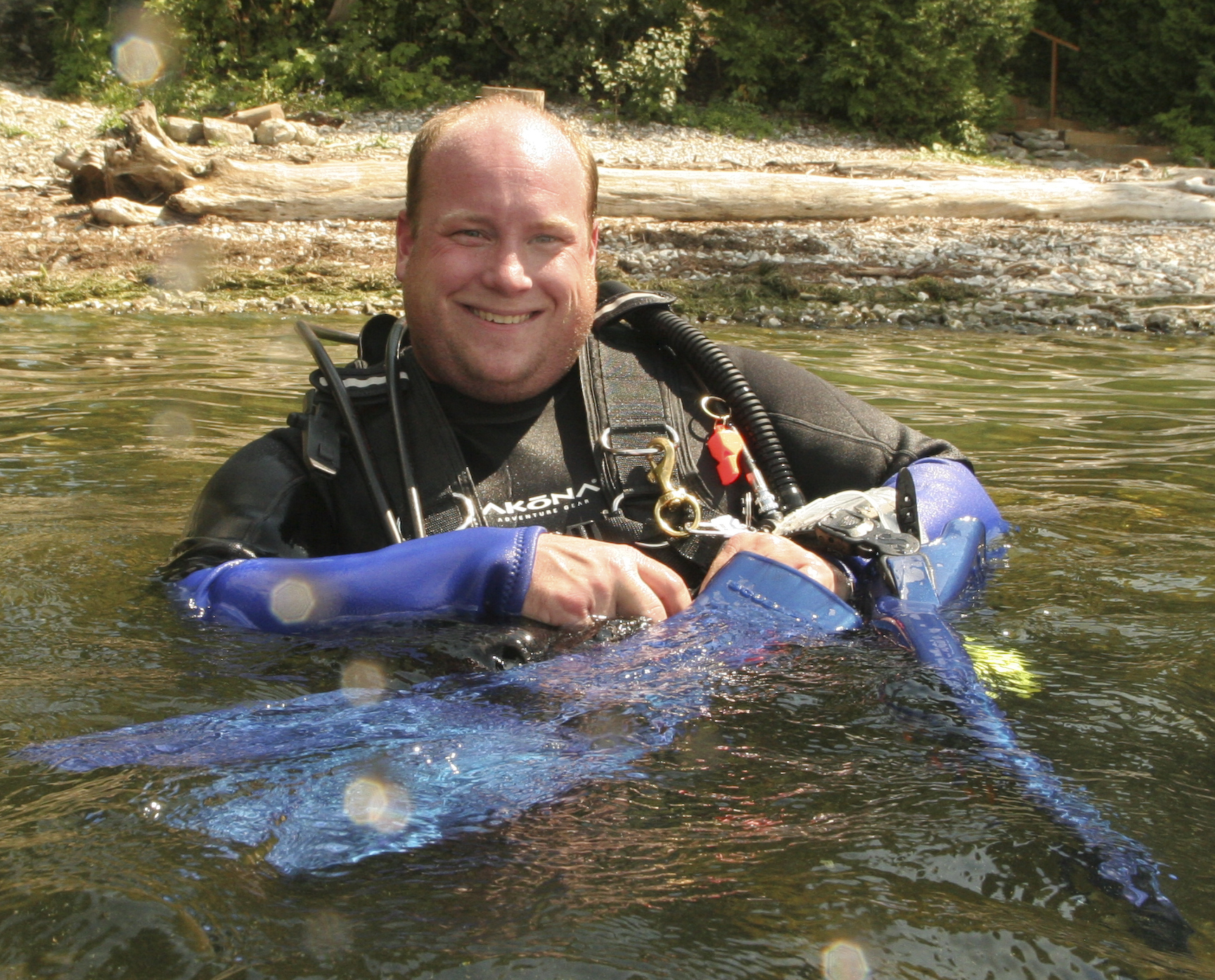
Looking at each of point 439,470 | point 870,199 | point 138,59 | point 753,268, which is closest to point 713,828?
point 439,470

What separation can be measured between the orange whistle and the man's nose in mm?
560

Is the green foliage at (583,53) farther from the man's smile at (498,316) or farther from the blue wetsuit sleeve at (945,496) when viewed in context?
the man's smile at (498,316)

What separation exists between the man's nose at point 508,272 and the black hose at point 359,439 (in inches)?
15.5

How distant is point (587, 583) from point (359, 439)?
647 mm

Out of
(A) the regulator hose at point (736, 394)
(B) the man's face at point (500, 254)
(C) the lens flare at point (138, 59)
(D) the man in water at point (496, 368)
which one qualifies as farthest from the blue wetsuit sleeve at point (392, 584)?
(C) the lens flare at point (138, 59)

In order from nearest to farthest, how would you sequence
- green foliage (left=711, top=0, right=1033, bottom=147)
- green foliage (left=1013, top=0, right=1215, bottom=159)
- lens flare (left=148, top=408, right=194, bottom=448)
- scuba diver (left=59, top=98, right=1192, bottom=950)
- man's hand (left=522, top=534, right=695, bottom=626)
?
scuba diver (left=59, top=98, right=1192, bottom=950)
man's hand (left=522, top=534, right=695, bottom=626)
lens flare (left=148, top=408, right=194, bottom=448)
green foliage (left=711, top=0, right=1033, bottom=147)
green foliage (left=1013, top=0, right=1215, bottom=159)

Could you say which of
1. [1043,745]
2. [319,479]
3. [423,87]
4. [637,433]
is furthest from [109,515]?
[423,87]

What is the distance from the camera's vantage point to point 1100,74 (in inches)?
793

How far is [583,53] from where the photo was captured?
16.9 meters

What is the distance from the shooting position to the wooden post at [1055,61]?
19750mm

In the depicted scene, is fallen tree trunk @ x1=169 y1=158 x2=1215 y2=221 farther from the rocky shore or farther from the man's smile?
the man's smile

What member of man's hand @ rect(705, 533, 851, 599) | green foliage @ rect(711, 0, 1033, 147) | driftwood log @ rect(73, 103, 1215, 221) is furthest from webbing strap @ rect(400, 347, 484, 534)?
green foliage @ rect(711, 0, 1033, 147)

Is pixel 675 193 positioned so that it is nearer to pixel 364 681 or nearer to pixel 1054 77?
pixel 364 681

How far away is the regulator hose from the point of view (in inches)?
110
